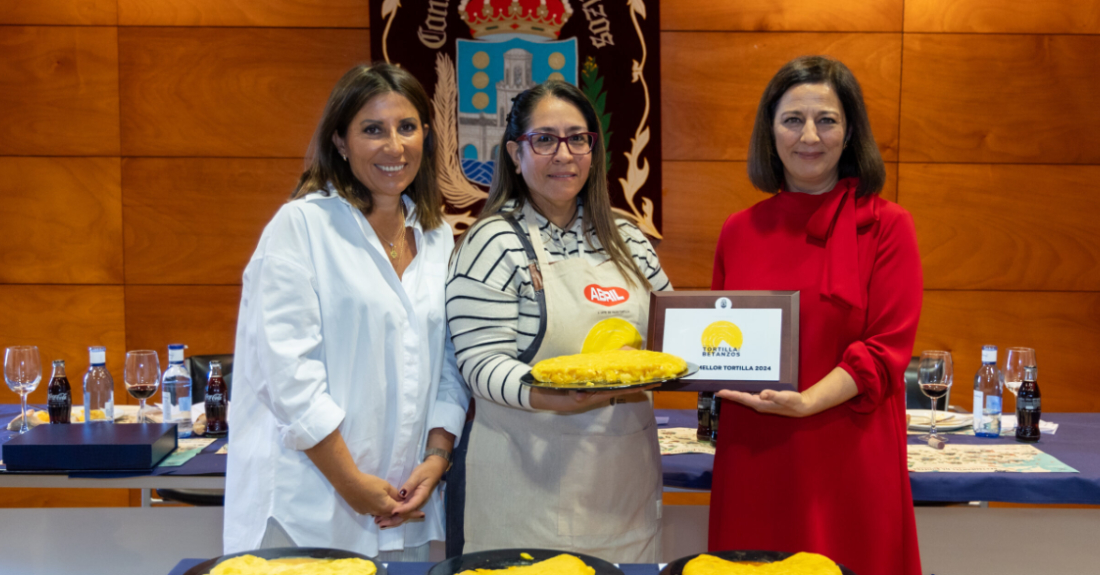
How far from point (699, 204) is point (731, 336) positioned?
258cm

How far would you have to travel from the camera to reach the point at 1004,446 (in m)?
2.73

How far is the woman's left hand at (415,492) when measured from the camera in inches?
74.4

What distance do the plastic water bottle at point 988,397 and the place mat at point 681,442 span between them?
101cm

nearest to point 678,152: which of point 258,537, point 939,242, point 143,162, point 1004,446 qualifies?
point 939,242

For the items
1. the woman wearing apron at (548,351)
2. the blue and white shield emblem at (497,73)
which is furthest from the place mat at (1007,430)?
the blue and white shield emblem at (497,73)

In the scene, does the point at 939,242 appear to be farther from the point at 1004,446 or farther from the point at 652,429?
the point at 652,429

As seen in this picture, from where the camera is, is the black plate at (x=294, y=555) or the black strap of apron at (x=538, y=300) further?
the black strap of apron at (x=538, y=300)

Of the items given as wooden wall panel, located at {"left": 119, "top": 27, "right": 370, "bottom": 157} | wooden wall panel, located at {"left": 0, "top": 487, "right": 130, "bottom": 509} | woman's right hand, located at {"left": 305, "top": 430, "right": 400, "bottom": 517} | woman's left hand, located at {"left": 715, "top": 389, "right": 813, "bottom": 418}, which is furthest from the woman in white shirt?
wooden wall panel, located at {"left": 0, "top": 487, "right": 130, "bottom": 509}

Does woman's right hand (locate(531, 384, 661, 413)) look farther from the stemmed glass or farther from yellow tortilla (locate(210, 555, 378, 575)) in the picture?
the stemmed glass

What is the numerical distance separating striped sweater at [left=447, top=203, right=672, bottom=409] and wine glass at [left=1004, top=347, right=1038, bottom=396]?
6.37ft

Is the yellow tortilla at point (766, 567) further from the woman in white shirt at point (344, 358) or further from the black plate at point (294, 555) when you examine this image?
the woman in white shirt at point (344, 358)

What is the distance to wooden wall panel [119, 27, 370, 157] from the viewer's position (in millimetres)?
4355

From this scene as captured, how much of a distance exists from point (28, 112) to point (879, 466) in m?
4.61

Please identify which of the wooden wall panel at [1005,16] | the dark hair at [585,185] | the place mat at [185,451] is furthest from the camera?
the wooden wall panel at [1005,16]
